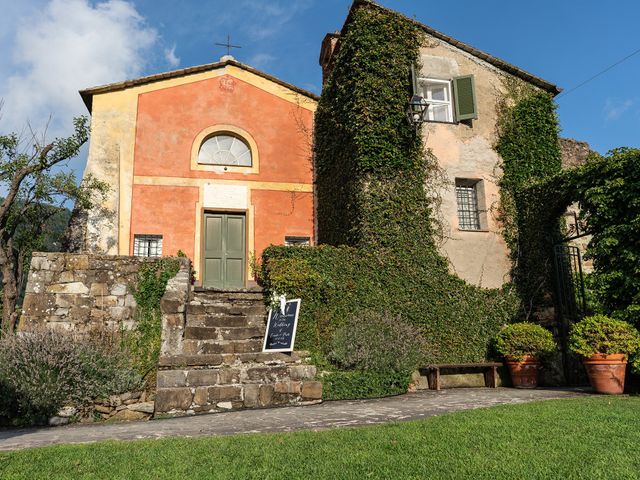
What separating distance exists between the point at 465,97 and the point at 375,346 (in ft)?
21.0

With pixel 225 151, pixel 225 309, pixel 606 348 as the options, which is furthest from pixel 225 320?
pixel 606 348

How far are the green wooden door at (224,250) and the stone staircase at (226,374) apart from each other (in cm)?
344

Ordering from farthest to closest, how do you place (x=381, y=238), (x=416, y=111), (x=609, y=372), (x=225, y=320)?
(x=416, y=111)
(x=381, y=238)
(x=225, y=320)
(x=609, y=372)

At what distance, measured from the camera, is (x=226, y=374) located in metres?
7.23

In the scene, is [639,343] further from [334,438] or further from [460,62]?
[460,62]

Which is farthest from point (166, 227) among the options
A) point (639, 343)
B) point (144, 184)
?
point (639, 343)

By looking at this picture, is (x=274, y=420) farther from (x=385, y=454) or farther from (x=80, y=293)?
(x=80, y=293)

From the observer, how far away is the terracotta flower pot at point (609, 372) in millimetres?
7727

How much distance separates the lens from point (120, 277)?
29.9 feet

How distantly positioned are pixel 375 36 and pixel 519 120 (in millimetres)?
3906

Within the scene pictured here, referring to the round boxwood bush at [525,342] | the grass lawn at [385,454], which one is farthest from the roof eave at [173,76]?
the grass lawn at [385,454]

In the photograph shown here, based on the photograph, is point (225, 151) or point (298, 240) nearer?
point (298, 240)

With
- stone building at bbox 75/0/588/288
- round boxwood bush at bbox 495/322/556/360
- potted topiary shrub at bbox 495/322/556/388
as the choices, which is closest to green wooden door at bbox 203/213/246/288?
stone building at bbox 75/0/588/288

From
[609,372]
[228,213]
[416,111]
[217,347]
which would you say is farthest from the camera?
[228,213]
